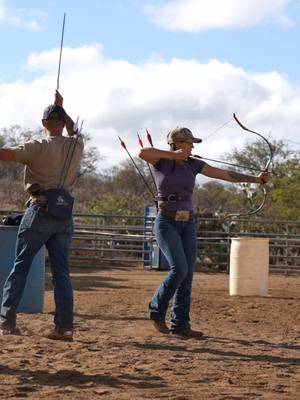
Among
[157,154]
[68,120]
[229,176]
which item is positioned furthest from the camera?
[229,176]

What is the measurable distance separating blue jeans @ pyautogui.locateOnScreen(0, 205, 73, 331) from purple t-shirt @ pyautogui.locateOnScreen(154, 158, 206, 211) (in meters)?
0.98

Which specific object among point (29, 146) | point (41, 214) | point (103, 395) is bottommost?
point (103, 395)

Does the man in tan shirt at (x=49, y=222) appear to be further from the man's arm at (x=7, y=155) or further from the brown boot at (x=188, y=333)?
the brown boot at (x=188, y=333)

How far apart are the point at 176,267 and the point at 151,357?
4.42 feet

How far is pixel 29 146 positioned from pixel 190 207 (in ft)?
5.23

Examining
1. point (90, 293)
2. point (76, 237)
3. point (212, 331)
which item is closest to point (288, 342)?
point (212, 331)

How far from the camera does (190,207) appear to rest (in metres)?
8.20

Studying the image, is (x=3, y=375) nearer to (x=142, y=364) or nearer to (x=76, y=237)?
(x=142, y=364)

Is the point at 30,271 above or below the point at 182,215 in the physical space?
below

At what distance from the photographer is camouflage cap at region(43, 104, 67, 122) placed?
7.59m

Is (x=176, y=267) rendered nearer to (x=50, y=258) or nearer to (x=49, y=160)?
(x=50, y=258)

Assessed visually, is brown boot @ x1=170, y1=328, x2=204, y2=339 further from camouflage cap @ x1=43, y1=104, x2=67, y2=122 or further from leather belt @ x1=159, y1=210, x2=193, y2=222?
camouflage cap @ x1=43, y1=104, x2=67, y2=122

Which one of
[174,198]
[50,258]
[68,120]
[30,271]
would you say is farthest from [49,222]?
[30,271]

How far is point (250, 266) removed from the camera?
12.8 m
